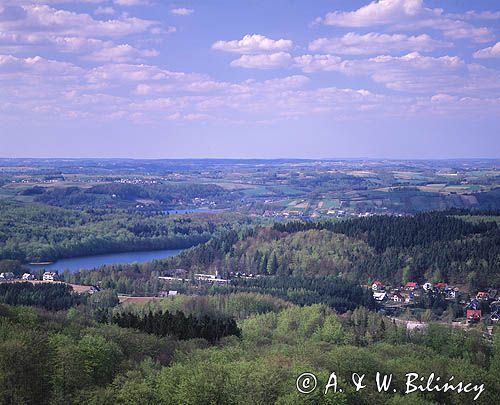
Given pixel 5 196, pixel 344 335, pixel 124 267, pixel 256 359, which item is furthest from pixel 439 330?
pixel 5 196

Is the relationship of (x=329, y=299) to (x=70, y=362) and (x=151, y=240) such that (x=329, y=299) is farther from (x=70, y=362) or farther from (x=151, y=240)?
(x=151, y=240)

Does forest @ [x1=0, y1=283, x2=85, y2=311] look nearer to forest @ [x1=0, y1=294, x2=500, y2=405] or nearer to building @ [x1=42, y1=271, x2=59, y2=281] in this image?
building @ [x1=42, y1=271, x2=59, y2=281]

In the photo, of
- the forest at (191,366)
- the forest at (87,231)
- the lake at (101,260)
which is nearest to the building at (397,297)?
the forest at (191,366)

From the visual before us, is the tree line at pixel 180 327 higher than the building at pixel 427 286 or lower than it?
higher

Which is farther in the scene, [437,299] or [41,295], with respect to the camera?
[437,299]

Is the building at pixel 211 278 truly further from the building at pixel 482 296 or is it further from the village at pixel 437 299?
the building at pixel 482 296

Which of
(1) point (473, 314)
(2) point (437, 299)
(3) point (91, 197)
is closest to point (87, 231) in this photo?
(3) point (91, 197)

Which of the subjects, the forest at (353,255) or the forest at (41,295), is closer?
the forest at (41,295)

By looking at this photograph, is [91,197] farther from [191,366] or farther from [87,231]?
[191,366]

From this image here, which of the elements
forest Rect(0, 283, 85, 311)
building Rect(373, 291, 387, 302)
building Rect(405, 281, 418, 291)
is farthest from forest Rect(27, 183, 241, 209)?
building Rect(373, 291, 387, 302)
